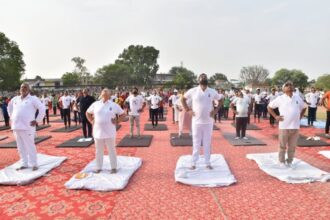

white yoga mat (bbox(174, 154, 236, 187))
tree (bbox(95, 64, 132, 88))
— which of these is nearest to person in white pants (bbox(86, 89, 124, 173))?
white yoga mat (bbox(174, 154, 236, 187))

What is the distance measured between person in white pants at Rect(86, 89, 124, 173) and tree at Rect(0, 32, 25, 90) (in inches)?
1378

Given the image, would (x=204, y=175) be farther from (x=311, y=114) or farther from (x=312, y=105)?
(x=311, y=114)

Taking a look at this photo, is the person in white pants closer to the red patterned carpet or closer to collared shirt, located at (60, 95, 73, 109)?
the red patterned carpet

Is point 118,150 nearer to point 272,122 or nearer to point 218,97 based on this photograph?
point 218,97

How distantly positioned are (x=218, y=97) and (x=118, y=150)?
3440mm

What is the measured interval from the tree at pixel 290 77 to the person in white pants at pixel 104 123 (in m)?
57.8

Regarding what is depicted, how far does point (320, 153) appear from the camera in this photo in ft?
22.4

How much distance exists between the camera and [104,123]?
16.8 feet

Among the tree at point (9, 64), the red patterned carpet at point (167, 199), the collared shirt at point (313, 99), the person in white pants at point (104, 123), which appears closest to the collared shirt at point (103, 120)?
the person in white pants at point (104, 123)

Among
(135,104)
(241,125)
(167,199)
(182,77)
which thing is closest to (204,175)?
(167,199)

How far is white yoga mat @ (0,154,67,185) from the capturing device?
16.3 feet

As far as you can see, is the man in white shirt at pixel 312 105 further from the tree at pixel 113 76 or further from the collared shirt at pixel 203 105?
the tree at pixel 113 76

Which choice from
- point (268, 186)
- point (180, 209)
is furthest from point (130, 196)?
point (268, 186)

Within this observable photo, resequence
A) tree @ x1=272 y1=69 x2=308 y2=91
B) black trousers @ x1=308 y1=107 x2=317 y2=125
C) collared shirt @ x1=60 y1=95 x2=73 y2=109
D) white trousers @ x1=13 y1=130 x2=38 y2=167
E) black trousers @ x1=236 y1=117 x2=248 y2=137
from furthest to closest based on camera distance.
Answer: tree @ x1=272 y1=69 x2=308 y2=91 → black trousers @ x1=308 y1=107 x2=317 y2=125 → collared shirt @ x1=60 y1=95 x2=73 y2=109 → black trousers @ x1=236 y1=117 x2=248 y2=137 → white trousers @ x1=13 y1=130 x2=38 y2=167
